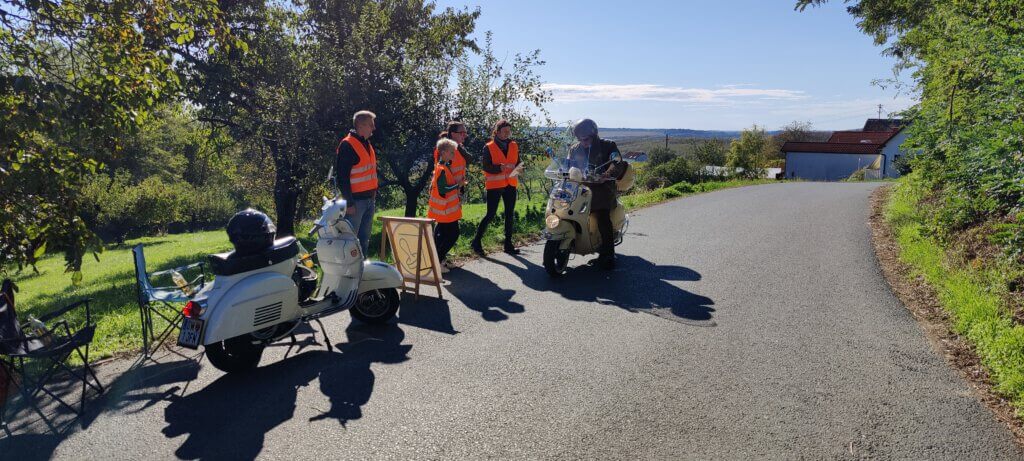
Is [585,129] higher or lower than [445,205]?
higher

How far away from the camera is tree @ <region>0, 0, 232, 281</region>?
505cm

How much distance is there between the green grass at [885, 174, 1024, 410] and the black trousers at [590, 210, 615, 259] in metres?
3.59

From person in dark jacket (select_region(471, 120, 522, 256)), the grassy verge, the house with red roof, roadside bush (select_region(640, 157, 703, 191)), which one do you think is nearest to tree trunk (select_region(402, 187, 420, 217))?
the grassy verge

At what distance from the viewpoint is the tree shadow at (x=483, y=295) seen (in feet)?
21.1

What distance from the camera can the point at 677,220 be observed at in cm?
1351

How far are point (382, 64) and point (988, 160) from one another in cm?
980

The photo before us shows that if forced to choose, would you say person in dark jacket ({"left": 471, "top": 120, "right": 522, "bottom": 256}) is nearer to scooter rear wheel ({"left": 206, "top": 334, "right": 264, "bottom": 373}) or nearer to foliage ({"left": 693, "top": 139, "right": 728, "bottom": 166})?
scooter rear wheel ({"left": 206, "top": 334, "right": 264, "bottom": 373})

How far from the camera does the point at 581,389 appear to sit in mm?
4457

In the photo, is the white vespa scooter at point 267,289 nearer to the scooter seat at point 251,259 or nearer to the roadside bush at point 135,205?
the scooter seat at point 251,259

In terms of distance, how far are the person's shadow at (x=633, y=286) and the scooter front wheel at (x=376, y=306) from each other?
76.7 inches

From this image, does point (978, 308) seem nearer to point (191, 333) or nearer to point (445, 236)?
point (445, 236)

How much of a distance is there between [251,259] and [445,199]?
335 cm

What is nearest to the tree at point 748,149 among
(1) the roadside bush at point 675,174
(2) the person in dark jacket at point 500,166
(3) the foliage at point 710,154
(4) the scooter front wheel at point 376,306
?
(3) the foliage at point 710,154

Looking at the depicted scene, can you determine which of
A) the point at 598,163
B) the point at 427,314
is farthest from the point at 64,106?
the point at 598,163
